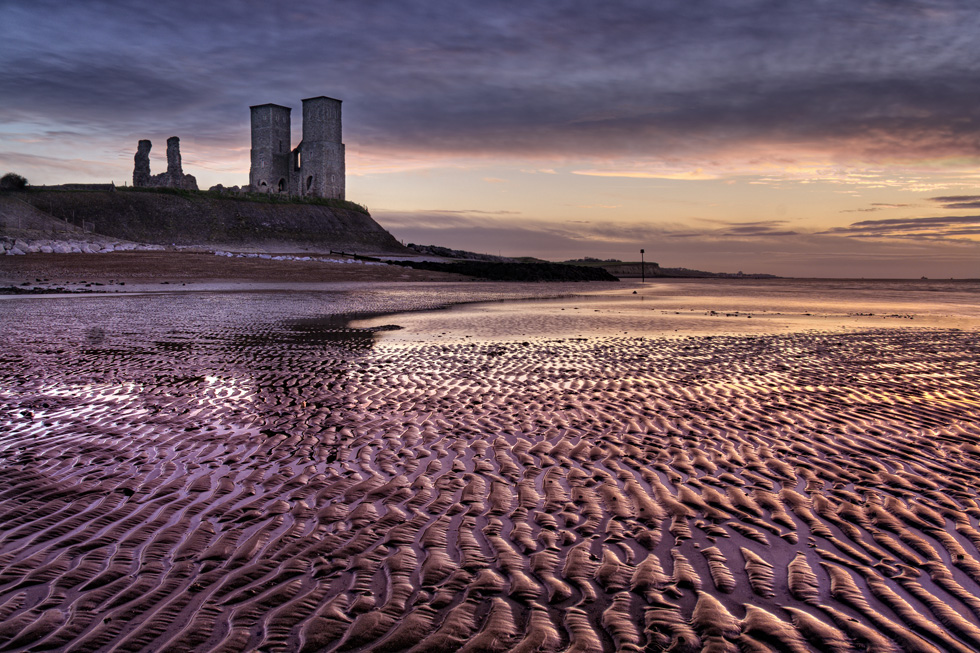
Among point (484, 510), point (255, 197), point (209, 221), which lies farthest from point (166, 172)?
point (484, 510)

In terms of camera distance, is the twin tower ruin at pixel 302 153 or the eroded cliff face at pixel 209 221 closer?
the eroded cliff face at pixel 209 221

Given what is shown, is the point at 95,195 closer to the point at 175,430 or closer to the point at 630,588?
the point at 175,430

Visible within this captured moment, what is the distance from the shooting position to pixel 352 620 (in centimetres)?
298

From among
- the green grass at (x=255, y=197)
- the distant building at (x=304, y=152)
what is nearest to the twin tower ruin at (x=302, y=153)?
the distant building at (x=304, y=152)

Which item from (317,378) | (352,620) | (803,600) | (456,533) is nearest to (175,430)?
(317,378)

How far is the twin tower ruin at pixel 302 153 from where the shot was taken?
266 feet

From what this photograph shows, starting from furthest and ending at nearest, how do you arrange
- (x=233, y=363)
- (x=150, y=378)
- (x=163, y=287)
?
(x=163, y=287), (x=233, y=363), (x=150, y=378)

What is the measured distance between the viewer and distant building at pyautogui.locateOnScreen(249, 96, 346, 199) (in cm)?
8094

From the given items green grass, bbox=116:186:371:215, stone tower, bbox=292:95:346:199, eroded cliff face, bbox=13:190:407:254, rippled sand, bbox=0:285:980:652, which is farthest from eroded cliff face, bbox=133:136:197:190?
rippled sand, bbox=0:285:980:652

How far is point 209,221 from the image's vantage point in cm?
6531

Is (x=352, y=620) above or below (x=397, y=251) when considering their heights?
below

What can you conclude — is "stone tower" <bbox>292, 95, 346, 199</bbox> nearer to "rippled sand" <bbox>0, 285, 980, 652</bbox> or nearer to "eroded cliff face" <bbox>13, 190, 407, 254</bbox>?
"eroded cliff face" <bbox>13, 190, 407, 254</bbox>

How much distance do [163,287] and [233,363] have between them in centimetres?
2240

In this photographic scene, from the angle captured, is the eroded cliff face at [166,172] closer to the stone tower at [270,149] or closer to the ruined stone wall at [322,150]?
the stone tower at [270,149]
